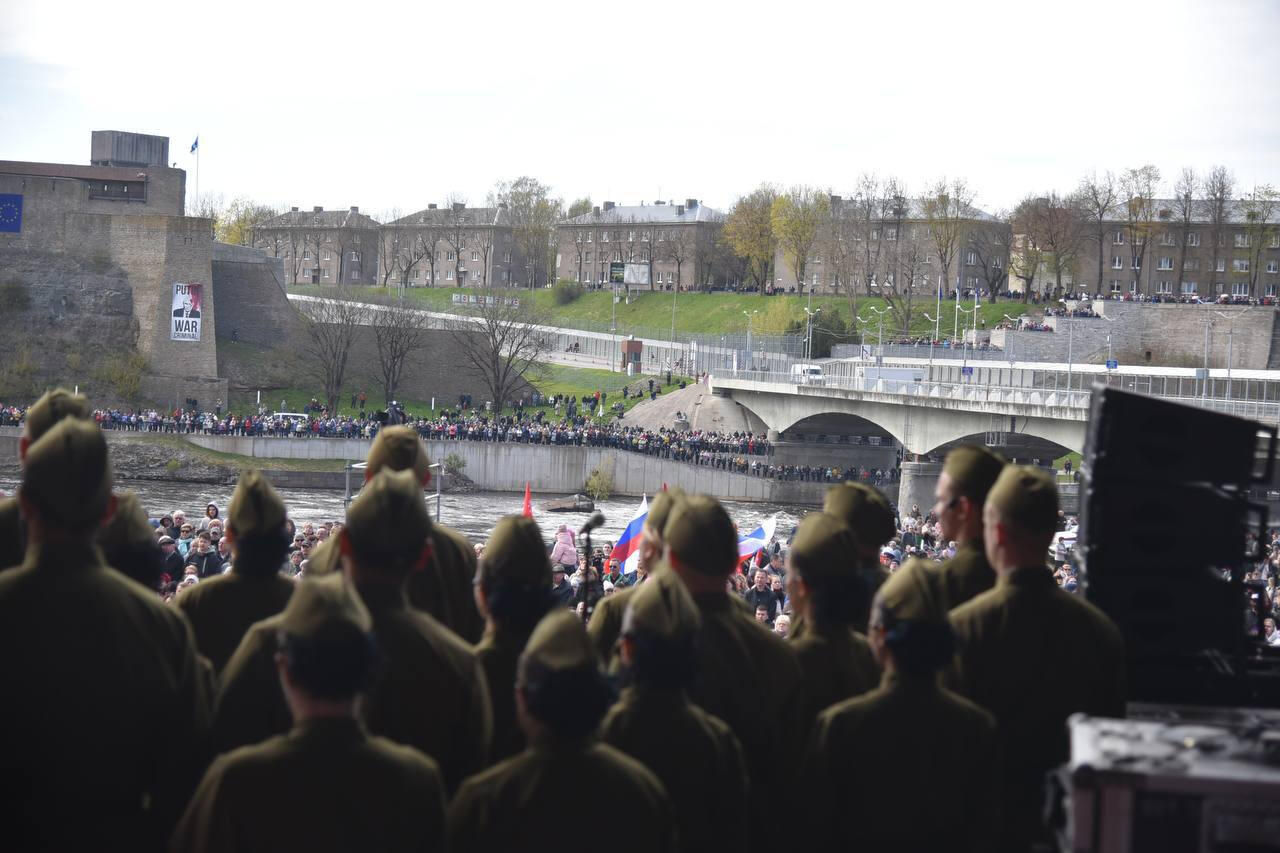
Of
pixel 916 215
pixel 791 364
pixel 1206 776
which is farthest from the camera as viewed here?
pixel 916 215

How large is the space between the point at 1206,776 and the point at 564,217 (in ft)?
505

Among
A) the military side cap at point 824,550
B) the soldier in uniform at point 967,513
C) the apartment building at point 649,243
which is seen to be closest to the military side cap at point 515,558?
the military side cap at point 824,550

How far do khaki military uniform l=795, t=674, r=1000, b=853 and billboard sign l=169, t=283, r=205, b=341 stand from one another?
79264 millimetres

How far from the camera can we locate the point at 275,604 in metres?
6.12

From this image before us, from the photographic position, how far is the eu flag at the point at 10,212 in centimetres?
8431

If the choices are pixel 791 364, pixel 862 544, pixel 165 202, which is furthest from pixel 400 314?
pixel 862 544

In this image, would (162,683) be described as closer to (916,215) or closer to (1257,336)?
(1257,336)

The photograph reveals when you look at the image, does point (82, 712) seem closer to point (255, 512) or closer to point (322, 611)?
point (322, 611)

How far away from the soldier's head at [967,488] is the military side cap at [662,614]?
2.16 meters

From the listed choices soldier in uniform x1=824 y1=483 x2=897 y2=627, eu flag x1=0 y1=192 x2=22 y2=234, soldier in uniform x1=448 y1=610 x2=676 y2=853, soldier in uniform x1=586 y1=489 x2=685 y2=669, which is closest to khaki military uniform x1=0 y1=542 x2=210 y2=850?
soldier in uniform x1=448 y1=610 x2=676 y2=853

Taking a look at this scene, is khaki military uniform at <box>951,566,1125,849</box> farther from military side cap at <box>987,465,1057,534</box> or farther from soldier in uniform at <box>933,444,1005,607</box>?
soldier in uniform at <box>933,444,1005,607</box>

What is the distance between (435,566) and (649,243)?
138165 millimetres

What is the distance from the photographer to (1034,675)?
5.91 m

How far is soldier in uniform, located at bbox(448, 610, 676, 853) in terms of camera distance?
4.33 meters
